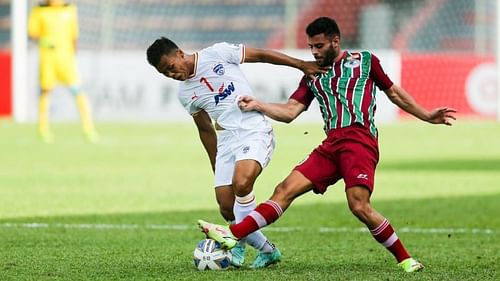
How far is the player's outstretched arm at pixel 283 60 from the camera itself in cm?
777

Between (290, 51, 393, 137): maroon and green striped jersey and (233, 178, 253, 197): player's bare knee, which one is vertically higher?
A: (290, 51, 393, 137): maroon and green striped jersey

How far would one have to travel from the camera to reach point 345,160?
7.63 metres

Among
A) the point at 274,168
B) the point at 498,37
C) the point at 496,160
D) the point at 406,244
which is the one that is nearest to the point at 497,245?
the point at 406,244

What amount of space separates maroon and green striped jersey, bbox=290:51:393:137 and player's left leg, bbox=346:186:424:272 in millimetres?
423

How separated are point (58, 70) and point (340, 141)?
588 inches

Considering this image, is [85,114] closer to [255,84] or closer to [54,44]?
[54,44]

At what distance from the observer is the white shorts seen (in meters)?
7.88

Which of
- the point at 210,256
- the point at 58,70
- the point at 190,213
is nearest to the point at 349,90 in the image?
the point at 210,256

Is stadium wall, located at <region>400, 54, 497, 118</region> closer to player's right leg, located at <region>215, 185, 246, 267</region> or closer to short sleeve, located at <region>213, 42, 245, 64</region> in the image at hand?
short sleeve, located at <region>213, 42, 245, 64</region>

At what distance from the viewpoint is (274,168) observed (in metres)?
16.8

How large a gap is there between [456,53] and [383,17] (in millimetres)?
2775

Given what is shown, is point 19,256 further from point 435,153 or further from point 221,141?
point 435,153

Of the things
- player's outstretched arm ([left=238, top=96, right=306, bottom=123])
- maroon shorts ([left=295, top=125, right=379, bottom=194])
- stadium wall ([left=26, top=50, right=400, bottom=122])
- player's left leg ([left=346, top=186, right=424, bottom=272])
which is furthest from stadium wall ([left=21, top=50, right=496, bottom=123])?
player's left leg ([left=346, top=186, right=424, bottom=272])

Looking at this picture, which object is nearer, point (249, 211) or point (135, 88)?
point (249, 211)
